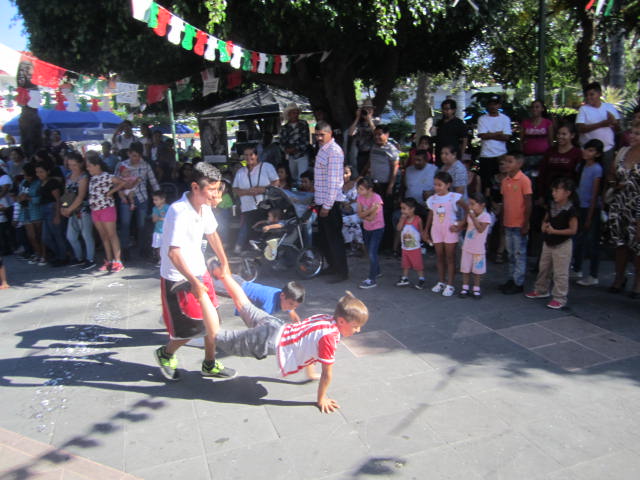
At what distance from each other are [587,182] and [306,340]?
443 cm

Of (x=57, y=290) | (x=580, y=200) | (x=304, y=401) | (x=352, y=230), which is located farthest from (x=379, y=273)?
(x=57, y=290)

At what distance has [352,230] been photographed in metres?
8.11

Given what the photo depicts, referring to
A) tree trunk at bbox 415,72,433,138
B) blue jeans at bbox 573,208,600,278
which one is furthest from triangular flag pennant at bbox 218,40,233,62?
tree trunk at bbox 415,72,433,138

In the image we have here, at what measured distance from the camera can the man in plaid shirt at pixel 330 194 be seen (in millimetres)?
6254

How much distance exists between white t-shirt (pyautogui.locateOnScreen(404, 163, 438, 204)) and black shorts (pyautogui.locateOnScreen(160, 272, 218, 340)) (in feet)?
14.5

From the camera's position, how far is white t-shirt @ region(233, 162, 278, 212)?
7.61 m

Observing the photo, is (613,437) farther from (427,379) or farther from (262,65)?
(262,65)

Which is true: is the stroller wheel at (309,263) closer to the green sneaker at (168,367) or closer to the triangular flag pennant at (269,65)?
the green sneaker at (168,367)

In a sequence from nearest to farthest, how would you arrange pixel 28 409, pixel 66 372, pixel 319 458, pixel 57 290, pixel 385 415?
pixel 319 458 < pixel 385 415 < pixel 28 409 < pixel 66 372 < pixel 57 290

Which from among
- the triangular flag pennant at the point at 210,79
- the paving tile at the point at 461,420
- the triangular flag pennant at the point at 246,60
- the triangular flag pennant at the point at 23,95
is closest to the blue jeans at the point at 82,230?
the triangular flag pennant at the point at 23,95

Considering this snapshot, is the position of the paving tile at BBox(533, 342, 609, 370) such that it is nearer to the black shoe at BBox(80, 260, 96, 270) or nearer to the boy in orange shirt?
the boy in orange shirt

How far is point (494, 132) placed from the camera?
7.97 meters

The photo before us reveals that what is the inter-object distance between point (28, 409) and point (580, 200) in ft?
20.4

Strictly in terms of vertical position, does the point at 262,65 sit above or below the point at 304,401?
above
